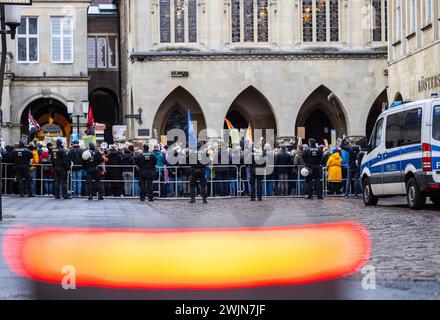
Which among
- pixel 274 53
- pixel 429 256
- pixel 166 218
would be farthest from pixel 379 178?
pixel 274 53

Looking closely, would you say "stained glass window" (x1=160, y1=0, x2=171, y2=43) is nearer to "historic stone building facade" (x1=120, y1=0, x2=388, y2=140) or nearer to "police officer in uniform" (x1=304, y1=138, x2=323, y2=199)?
"historic stone building facade" (x1=120, y1=0, x2=388, y2=140)

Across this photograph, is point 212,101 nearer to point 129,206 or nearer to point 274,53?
point 274,53

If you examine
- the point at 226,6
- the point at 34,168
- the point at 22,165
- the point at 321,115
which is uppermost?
the point at 226,6

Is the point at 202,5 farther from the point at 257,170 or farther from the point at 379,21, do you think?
the point at 257,170

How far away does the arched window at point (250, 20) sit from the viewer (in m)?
53.5

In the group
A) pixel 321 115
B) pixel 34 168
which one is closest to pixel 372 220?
pixel 34 168

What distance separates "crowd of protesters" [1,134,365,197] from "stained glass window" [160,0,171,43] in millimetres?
17876

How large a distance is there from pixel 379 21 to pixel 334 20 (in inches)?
87.8

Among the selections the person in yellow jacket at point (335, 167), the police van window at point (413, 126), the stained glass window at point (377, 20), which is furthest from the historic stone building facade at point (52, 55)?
the police van window at point (413, 126)

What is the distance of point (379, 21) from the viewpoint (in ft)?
175

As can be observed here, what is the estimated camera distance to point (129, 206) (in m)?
28.9

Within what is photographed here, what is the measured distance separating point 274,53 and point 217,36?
2944 mm

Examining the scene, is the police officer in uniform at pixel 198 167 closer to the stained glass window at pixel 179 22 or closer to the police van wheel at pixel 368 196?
the police van wheel at pixel 368 196

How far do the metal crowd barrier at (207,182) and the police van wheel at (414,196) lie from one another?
1065cm
